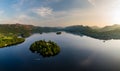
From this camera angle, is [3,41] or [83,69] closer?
[83,69]

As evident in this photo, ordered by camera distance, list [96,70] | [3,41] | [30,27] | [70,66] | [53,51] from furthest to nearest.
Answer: [30,27] < [3,41] < [53,51] < [70,66] < [96,70]

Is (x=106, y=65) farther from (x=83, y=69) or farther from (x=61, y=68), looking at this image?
(x=61, y=68)

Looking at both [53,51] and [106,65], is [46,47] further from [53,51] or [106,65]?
[106,65]

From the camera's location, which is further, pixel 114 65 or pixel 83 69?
pixel 114 65

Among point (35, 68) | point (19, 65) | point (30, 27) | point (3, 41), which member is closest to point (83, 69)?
point (35, 68)

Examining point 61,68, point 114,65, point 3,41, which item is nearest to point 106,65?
point 114,65

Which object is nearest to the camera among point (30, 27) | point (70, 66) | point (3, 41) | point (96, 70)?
point (96, 70)

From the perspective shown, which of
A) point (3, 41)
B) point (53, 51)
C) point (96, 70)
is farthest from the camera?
point (3, 41)

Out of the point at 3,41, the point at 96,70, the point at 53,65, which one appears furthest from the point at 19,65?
the point at 3,41

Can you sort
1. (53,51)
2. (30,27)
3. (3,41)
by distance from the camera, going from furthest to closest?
1. (30,27)
2. (3,41)
3. (53,51)
